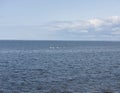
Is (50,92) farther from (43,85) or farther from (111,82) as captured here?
(111,82)

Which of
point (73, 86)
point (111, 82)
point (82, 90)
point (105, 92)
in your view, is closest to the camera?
point (105, 92)

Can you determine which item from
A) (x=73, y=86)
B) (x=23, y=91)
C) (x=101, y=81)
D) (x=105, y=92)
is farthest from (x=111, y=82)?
(x=23, y=91)

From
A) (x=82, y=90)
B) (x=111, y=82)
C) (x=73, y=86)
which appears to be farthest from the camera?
(x=111, y=82)

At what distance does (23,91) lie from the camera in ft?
153

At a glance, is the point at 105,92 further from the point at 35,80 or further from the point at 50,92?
the point at 35,80

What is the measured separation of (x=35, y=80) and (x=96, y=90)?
41.7ft

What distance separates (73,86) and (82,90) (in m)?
3.43

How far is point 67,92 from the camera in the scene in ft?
150

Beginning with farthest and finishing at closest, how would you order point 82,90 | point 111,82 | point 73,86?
1. point 111,82
2. point 73,86
3. point 82,90

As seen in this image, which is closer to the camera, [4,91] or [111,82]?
[4,91]

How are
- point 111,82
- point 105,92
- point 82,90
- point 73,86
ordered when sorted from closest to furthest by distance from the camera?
point 105,92
point 82,90
point 73,86
point 111,82

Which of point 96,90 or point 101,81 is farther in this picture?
point 101,81

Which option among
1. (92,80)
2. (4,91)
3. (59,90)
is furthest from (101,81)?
(4,91)

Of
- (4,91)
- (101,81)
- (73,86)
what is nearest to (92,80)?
(101,81)
